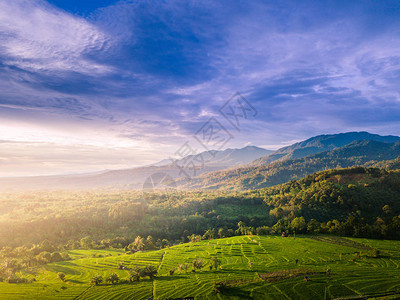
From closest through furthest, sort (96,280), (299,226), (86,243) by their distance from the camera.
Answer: (96,280), (299,226), (86,243)

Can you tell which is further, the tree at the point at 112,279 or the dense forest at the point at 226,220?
the dense forest at the point at 226,220

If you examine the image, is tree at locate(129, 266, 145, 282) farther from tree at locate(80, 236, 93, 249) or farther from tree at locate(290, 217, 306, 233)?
tree at locate(290, 217, 306, 233)

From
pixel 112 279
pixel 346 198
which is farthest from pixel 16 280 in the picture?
pixel 346 198

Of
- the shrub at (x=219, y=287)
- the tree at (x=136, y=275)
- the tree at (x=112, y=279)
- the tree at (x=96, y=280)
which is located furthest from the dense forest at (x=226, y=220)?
the shrub at (x=219, y=287)

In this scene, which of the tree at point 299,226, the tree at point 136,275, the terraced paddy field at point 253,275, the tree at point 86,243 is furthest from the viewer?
the tree at point 86,243

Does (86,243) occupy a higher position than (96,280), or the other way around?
(96,280)

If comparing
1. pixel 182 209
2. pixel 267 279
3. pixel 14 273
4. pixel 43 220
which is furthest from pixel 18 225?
pixel 267 279

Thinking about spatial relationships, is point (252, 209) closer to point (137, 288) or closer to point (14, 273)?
point (137, 288)

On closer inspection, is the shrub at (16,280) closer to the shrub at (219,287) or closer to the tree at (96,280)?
the tree at (96,280)

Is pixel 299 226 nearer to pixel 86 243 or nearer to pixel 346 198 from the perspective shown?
pixel 346 198

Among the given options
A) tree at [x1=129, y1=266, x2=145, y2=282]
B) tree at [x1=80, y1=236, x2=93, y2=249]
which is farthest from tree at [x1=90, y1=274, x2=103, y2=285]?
tree at [x1=80, y1=236, x2=93, y2=249]
